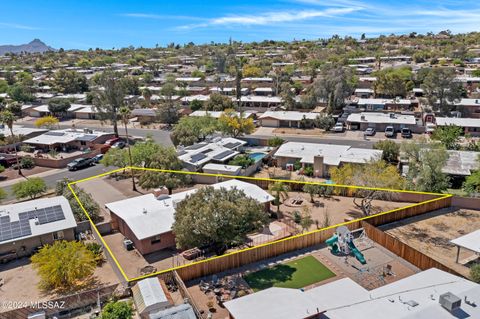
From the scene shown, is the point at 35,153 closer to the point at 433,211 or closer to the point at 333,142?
the point at 333,142

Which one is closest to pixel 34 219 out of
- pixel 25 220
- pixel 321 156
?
pixel 25 220

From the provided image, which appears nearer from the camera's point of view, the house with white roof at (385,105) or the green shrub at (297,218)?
the green shrub at (297,218)

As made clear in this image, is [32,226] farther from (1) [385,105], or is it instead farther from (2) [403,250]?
(1) [385,105]

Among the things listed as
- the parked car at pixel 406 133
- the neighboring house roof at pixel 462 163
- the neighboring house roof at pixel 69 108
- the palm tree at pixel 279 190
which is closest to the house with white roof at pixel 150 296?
the palm tree at pixel 279 190

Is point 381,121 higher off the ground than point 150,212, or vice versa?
point 381,121

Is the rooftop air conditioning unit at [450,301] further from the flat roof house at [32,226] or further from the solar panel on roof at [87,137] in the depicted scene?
the solar panel on roof at [87,137]

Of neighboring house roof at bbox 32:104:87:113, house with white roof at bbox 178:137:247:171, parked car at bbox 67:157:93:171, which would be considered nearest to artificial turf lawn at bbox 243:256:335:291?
house with white roof at bbox 178:137:247:171
